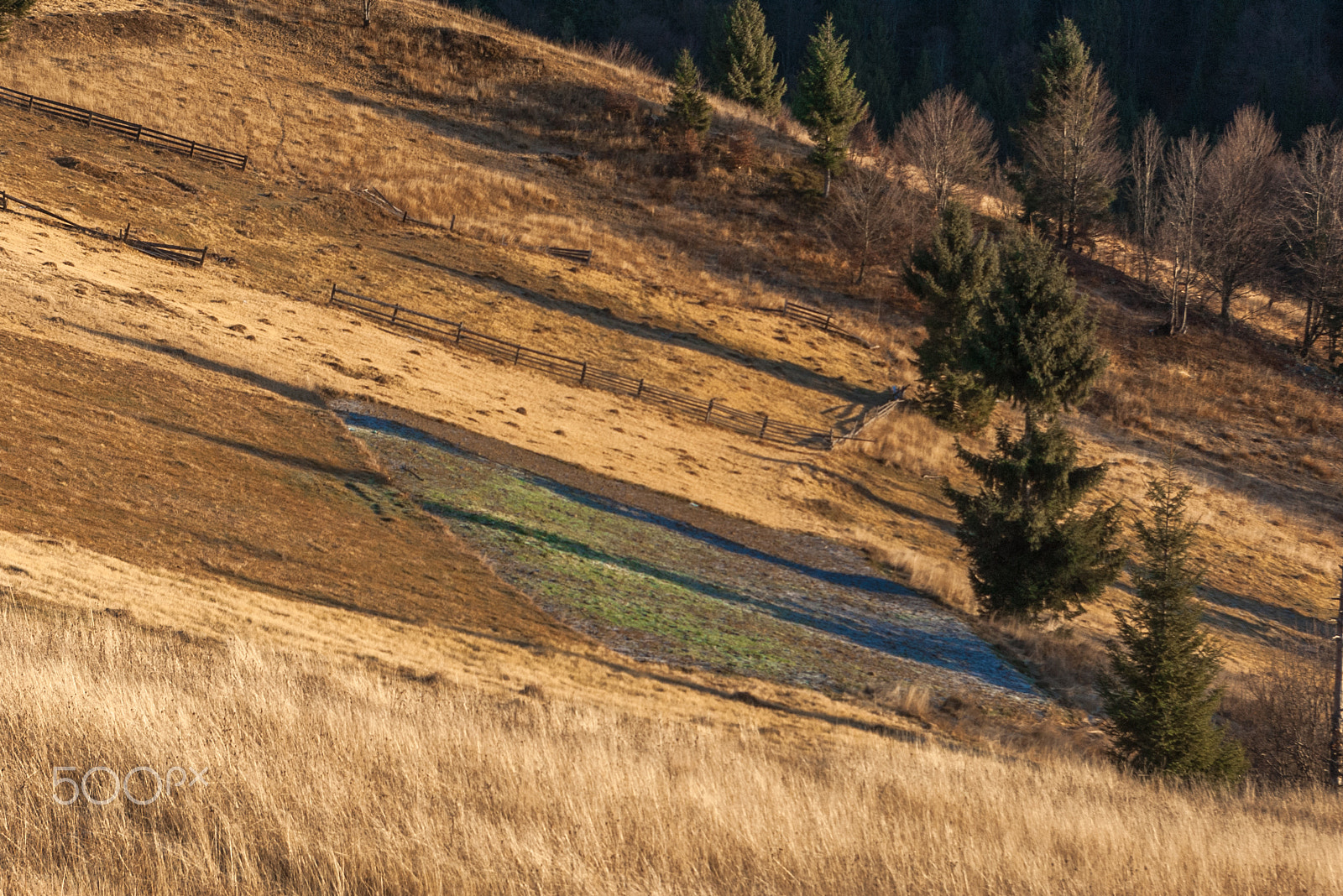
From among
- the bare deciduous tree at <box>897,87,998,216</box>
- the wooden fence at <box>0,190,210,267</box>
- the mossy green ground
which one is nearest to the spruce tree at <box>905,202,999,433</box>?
the bare deciduous tree at <box>897,87,998,216</box>

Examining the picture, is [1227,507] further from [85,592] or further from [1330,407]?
[85,592]

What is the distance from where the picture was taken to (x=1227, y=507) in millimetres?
42375

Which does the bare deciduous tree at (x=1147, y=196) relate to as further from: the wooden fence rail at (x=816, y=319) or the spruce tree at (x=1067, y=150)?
the wooden fence rail at (x=816, y=319)

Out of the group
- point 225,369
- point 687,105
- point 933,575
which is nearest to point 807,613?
point 933,575

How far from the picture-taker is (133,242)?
36906 mm

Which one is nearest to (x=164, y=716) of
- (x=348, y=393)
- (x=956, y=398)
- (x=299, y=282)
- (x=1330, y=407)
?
(x=348, y=393)

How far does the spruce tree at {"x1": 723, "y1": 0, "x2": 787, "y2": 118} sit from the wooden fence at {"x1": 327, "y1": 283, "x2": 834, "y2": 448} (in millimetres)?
41048

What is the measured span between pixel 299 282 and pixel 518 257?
12213mm

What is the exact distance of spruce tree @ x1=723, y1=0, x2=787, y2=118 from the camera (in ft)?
237

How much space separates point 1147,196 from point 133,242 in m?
55.3

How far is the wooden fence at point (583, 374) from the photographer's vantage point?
38.8m

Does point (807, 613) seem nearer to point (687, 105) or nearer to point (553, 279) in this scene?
point (553, 279)

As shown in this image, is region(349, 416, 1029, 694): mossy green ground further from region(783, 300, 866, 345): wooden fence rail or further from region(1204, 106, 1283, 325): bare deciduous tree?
region(1204, 106, 1283, 325): bare deciduous tree

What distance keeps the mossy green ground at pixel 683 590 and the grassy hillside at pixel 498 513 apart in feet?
0.67
